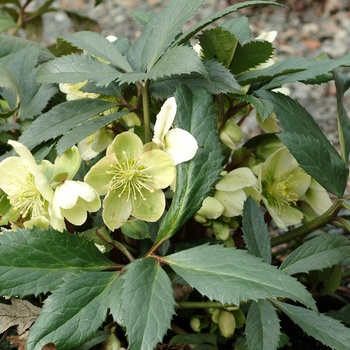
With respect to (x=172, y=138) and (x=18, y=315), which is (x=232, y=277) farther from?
(x=18, y=315)

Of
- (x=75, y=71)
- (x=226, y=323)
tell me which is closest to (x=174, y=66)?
(x=75, y=71)

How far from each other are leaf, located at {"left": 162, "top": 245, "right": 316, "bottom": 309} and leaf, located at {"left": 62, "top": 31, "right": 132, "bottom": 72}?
302 millimetres

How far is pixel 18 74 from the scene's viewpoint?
1.16 m

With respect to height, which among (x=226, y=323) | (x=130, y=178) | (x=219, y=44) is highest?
(x=219, y=44)

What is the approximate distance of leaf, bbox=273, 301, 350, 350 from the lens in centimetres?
80

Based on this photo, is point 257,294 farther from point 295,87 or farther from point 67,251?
point 295,87

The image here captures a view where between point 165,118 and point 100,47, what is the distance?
0.63 ft

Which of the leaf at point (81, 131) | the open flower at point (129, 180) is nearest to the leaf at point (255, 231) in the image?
the open flower at point (129, 180)

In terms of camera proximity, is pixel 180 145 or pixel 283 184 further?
pixel 283 184

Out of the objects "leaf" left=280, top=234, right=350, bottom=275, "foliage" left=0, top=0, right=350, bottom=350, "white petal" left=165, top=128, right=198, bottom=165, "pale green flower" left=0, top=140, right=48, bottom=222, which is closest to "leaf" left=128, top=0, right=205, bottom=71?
"foliage" left=0, top=0, right=350, bottom=350

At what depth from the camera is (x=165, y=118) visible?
2.74 feet

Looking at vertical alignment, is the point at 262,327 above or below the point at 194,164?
below

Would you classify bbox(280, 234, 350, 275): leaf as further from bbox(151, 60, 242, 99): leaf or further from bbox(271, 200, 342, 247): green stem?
bbox(151, 60, 242, 99): leaf

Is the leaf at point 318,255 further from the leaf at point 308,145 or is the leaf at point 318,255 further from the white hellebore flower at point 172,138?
the white hellebore flower at point 172,138
